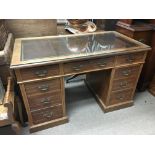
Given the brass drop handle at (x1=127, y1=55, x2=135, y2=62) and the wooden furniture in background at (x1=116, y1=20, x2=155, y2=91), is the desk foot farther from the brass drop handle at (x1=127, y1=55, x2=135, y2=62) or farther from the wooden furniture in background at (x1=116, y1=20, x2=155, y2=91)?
the wooden furniture in background at (x1=116, y1=20, x2=155, y2=91)

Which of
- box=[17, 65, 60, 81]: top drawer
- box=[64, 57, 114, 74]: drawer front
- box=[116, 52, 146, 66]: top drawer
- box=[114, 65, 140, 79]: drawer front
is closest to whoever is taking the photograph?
box=[17, 65, 60, 81]: top drawer

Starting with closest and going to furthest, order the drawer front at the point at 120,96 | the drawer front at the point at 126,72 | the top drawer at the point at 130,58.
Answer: the top drawer at the point at 130,58
the drawer front at the point at 126,72
the drawer front at the point at 120,96

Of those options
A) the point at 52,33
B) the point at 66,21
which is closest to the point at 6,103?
the point at 52,33

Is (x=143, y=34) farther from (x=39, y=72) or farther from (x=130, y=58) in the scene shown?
(x=39, y=72)

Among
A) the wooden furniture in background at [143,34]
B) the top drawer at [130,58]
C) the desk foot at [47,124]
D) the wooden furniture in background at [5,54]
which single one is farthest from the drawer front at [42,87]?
the wooden furniture in background at [143,34]

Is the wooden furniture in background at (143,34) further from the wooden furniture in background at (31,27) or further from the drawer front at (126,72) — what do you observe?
the wooden furniture in background at (31,27)

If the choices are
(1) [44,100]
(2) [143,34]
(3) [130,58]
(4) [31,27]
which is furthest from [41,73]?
(2) [143,34]

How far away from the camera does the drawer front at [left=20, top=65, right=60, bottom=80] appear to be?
123 centimetres

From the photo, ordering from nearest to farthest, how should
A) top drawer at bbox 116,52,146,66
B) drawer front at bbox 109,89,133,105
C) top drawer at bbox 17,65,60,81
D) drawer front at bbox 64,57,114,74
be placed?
top drawer at bbox 17,65,60,81
drawer front at bbox 64,57,114,74
top drawer at bbox 116,52,146,66
drawer front at bbox 109,89,133,105

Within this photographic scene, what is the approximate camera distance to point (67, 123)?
1.71 m

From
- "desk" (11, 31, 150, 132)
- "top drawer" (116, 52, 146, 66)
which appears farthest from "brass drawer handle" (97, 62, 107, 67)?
"top drawer" (116, 52, 146, 66)

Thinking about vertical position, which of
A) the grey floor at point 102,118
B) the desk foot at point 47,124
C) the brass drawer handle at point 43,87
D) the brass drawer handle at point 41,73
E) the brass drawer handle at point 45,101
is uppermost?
the brass drawer handle at point 41,73

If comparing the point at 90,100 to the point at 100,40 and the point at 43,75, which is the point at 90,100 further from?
the point at 43,75

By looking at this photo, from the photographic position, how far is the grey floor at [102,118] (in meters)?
1.63
